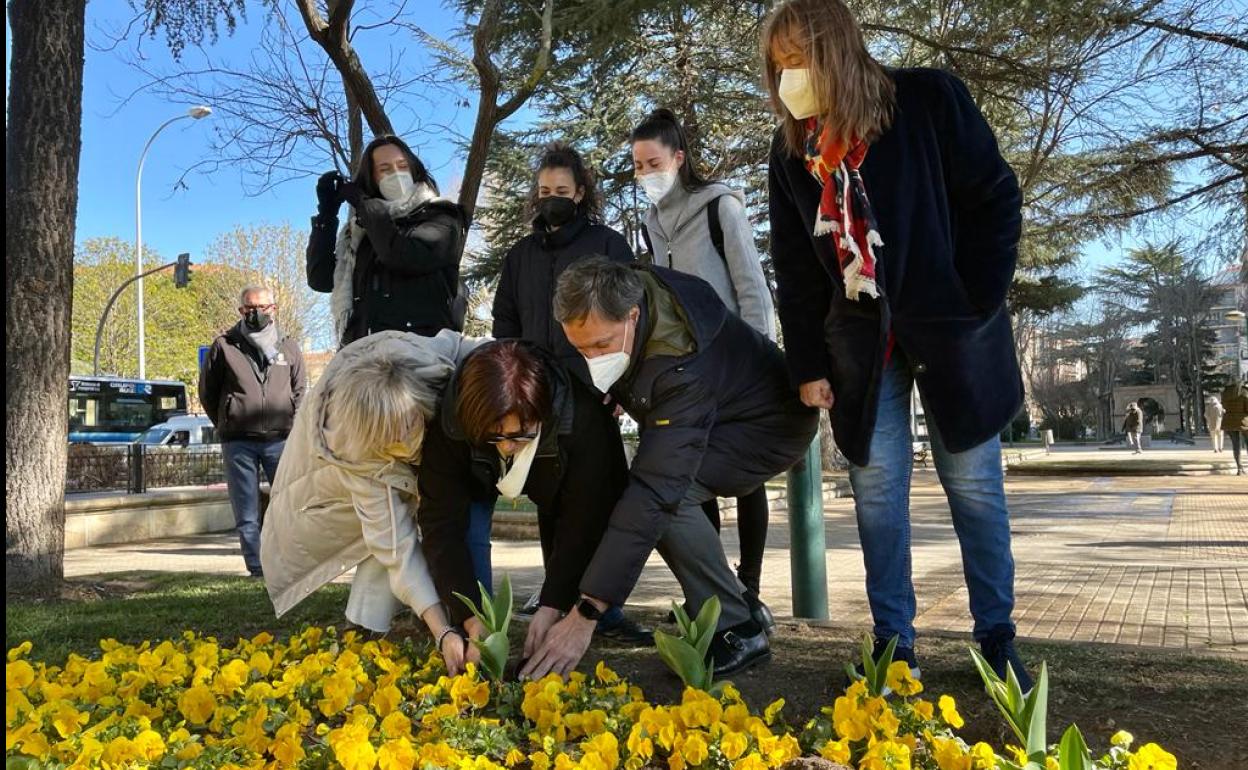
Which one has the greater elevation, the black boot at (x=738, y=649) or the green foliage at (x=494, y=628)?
the green foliage at (x=494, y=628)

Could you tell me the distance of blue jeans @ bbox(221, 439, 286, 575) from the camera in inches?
226

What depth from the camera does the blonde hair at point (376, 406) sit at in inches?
101

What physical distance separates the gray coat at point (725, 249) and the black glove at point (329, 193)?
1252 millimetres

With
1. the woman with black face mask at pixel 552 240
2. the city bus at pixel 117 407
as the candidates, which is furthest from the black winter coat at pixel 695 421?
the city bus at pixel 117 407

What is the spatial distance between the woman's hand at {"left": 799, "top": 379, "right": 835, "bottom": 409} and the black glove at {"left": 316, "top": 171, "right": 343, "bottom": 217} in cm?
204

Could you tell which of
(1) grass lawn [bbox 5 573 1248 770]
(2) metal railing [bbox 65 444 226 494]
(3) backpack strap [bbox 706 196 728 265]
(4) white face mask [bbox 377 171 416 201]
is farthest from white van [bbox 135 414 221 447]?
(3) backpack strap [bbox 706 196 728 265]

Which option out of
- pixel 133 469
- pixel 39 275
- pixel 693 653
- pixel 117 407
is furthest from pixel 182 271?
pixel 693 653

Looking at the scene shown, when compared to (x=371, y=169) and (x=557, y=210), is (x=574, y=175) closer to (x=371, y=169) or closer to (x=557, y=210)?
(x=557, y=210)

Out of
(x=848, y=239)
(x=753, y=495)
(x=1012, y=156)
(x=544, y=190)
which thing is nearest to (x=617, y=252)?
(x=544, y=190)

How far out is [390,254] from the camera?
Answer: 3543 millimetres

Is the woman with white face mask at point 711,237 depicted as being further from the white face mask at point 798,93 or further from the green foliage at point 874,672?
the green foliage at point 874,672

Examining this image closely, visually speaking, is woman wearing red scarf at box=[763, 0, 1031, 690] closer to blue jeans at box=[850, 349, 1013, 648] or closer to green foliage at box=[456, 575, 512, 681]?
blue jeans at box=[850, 349, 1013, 648]

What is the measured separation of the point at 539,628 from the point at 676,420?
0.67 m

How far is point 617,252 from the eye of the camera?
3.48 meters
